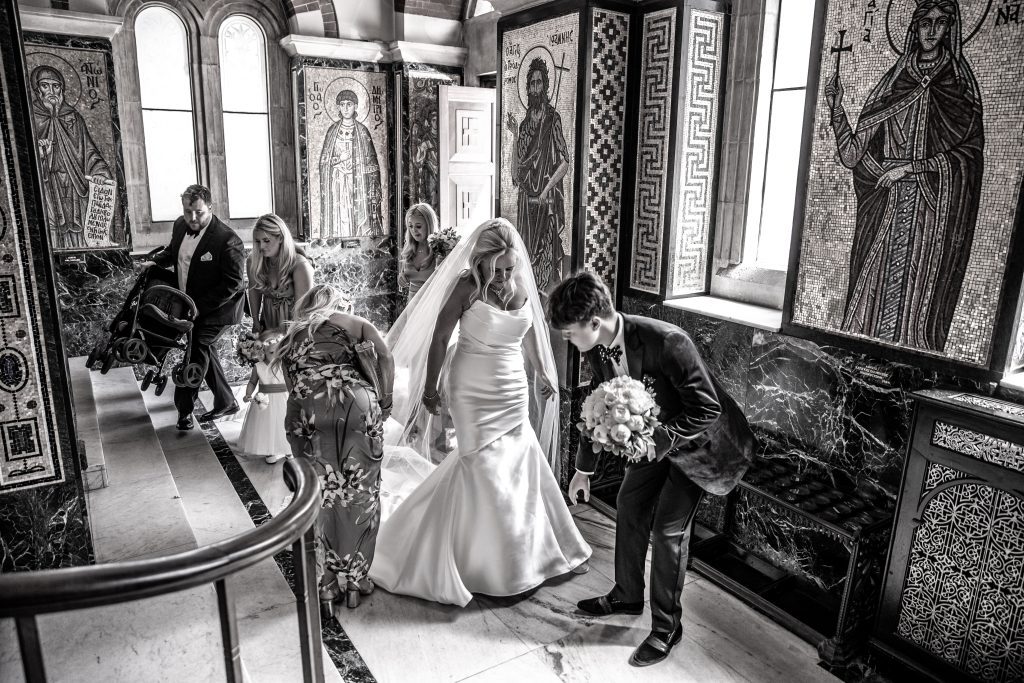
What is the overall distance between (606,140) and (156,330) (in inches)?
156

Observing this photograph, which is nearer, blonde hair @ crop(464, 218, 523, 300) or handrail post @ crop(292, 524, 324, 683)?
handrail post @ crop(292, 524, 324, 683)

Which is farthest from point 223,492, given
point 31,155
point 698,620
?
point 698,620

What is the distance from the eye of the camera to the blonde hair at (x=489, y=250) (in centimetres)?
386

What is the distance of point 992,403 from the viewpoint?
3.14 meters

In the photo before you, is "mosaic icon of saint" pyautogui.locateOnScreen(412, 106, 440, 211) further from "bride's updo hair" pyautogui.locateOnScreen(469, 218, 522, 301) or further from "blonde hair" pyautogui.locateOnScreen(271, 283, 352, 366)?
"blonde hair" pyautogui.locateOnScreen(271, 283, 352, 366)

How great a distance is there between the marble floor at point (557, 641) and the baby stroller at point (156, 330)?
120 inches

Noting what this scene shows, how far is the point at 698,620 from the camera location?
3.88 metres

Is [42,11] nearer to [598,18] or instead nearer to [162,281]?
[162,281]

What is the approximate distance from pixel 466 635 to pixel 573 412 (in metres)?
1.99

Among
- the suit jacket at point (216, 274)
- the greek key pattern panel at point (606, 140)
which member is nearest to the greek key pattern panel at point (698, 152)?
the greek key pattern panel at point (606, 140)

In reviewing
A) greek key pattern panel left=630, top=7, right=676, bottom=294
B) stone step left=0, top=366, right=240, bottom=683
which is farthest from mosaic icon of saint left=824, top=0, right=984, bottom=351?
stone step left=0, top=366, right=240, bottom=683

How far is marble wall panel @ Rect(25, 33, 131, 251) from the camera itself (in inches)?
246

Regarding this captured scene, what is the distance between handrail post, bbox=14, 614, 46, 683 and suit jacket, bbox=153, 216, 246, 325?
17.3 feet

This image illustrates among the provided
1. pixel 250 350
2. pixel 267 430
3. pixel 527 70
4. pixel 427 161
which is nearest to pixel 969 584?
pixel 250 350
